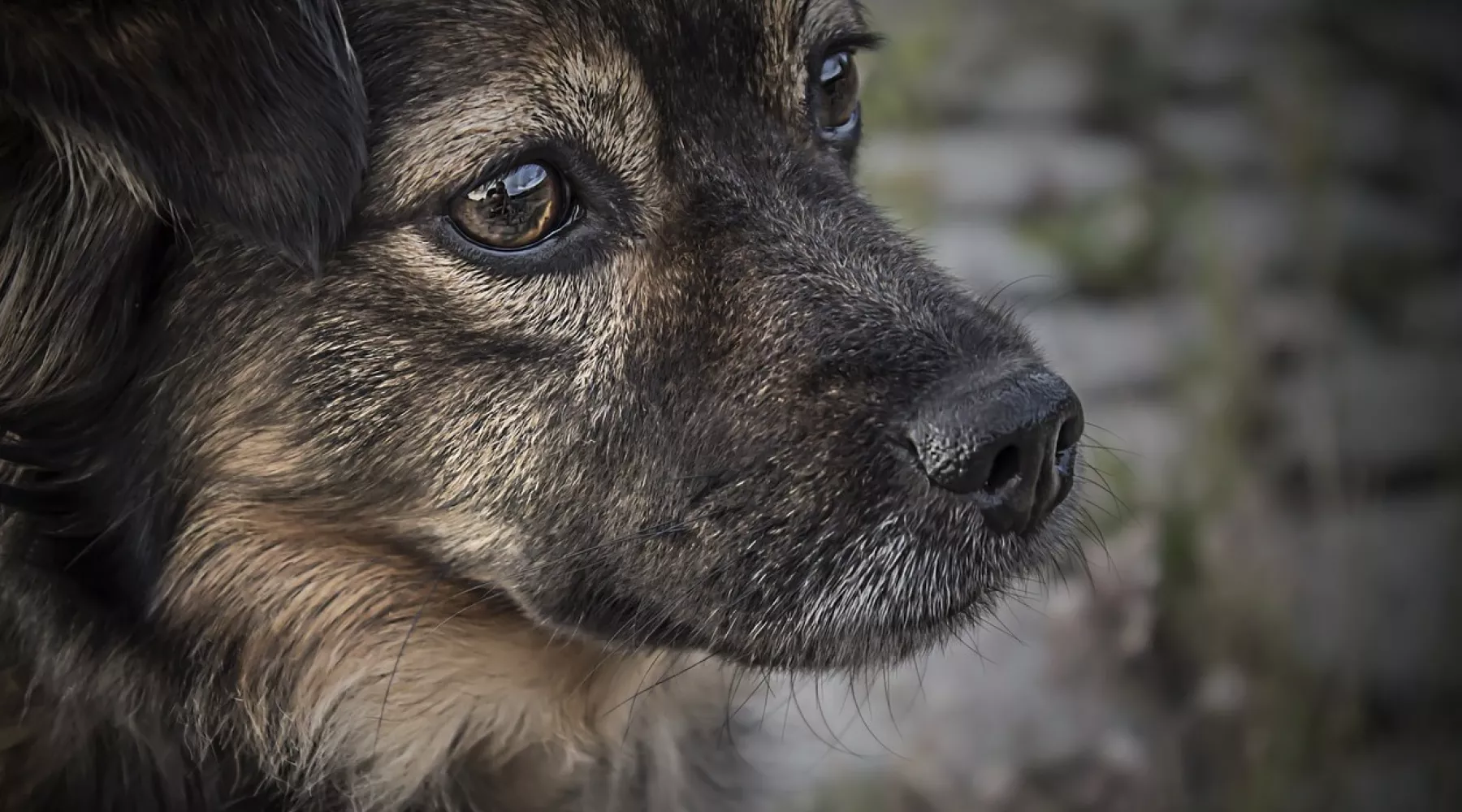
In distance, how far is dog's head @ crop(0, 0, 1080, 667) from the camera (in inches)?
83.0

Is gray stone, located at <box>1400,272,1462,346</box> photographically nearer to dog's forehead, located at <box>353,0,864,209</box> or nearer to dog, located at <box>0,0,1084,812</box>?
dog, located at <box>0,0,1084,812</box>

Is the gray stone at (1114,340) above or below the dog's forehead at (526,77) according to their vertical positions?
below

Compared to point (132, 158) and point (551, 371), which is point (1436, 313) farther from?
point (132, 158)

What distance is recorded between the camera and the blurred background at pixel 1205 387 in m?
3.69

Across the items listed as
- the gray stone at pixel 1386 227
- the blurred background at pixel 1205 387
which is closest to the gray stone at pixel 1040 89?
the blurred background at pixel 1205 387

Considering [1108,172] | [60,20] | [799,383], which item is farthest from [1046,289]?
[60,20]

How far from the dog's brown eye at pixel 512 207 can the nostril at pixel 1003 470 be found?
2.54ft

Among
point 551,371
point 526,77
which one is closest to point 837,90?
point 526,77

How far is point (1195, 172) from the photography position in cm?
479

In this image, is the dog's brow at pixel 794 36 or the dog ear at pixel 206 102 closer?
the dog ear at pixel 206 102

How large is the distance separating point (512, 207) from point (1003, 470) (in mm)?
839

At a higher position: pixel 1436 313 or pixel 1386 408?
pixel 1436 313

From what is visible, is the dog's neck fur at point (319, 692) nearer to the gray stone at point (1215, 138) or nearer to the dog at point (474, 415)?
the dog at point (474, 415)

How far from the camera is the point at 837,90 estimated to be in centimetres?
276
